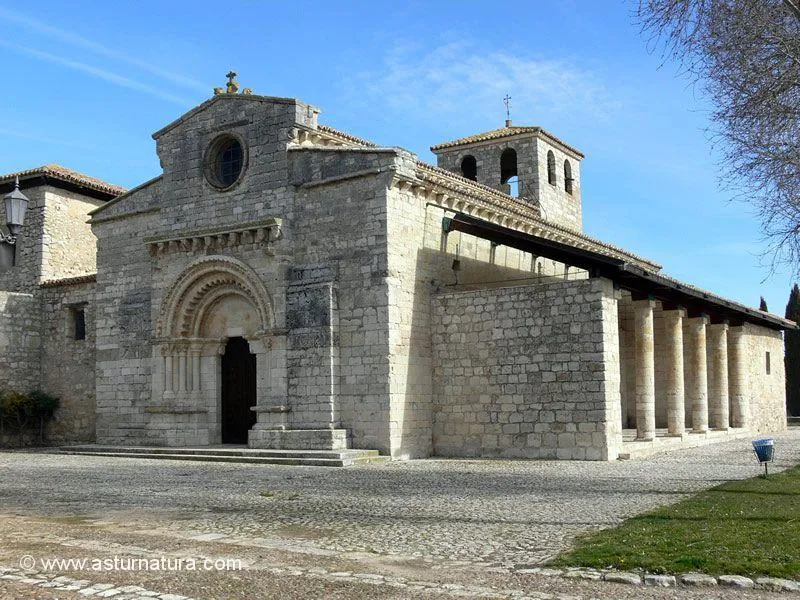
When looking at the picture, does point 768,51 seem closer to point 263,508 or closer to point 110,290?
point 263,508

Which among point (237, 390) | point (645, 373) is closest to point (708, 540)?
point (645, 373)

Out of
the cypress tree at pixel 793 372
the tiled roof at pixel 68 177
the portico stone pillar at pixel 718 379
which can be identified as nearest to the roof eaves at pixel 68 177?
the tiled roof at pixel 68 177

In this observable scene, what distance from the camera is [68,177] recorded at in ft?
85.4

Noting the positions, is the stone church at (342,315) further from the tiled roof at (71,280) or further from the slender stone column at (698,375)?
the tiled roof at (71,280)

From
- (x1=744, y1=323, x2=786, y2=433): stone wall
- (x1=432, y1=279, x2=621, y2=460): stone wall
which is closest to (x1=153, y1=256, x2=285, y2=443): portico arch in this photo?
(x1=432, y1=279, x2=621, y2=460): stone wall

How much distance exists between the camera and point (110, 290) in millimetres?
21609

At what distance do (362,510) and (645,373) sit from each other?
10.1 m

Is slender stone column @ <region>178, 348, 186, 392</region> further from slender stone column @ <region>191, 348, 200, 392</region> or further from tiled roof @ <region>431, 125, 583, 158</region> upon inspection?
tiled roof @ <region>431, 125, 583, 158</region>

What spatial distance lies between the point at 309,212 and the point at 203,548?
11393 millimetres

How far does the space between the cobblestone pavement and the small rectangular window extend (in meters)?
7.87

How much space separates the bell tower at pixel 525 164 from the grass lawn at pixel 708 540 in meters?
18.4

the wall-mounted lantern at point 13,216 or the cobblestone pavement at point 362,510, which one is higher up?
the wall-mounted lantern at point 13,216

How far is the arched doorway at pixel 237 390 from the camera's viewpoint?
2003 centimetres

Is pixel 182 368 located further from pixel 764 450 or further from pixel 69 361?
pixel 764 450
